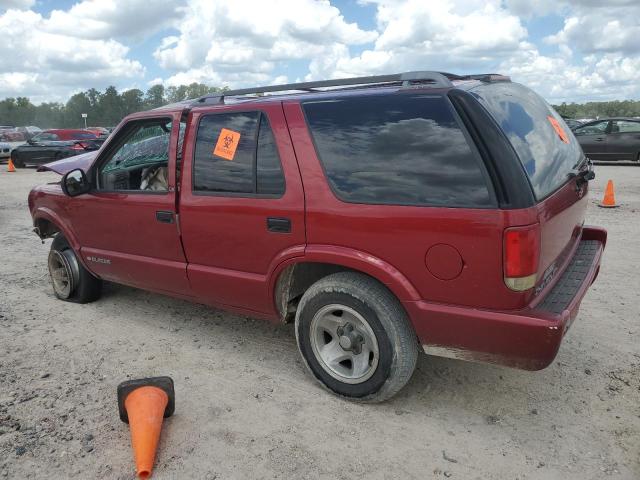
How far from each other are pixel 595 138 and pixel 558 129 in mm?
13568

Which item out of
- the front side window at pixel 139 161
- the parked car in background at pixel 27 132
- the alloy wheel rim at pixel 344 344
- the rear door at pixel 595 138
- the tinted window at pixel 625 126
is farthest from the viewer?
the parked car in background at pixel 27 132

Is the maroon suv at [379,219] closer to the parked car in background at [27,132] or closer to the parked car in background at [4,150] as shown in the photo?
the parked car in background at [4,150]

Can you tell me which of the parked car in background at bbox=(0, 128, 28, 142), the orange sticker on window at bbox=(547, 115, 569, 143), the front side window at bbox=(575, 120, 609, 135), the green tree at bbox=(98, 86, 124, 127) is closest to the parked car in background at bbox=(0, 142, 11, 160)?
the parked car in background at bbox=(0, 128, 28, 142)

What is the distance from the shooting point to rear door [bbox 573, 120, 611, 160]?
1509 cm

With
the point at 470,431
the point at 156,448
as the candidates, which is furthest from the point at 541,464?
the point at 156,448

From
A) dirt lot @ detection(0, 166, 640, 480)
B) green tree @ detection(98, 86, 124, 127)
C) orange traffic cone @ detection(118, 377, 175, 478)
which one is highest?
green tree @ detection(98, 86, 124, 127)

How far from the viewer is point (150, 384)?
119 inches

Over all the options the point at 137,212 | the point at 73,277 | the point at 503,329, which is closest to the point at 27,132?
the point at 73,277

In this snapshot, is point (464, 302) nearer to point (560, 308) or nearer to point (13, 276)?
point (560, 308)

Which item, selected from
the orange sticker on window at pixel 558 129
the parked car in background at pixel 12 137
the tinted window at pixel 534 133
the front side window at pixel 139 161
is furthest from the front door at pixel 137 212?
the parked car in background at pixel 12 137

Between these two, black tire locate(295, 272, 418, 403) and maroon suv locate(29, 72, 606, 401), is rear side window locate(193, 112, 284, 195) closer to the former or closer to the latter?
maroon suv locate(29, 72, 606, 401)

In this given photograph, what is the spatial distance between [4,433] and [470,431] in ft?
8.47

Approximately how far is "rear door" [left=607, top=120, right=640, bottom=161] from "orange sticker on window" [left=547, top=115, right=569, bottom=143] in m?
13.3

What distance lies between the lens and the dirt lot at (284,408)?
2.68 m
